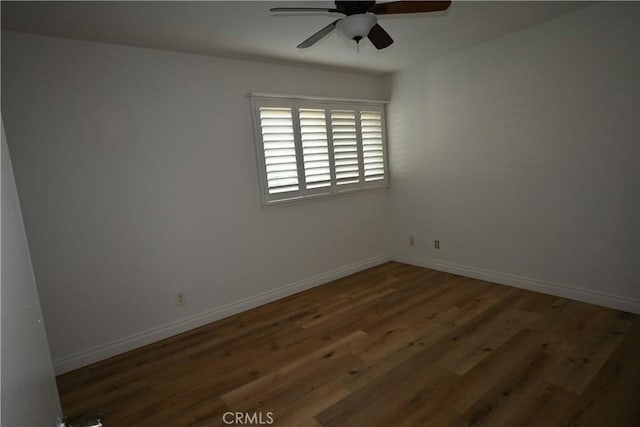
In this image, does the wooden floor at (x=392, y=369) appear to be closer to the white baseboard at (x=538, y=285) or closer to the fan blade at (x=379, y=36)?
the white baseboard at (x=538, y=285)

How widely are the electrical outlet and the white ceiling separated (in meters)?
2.10

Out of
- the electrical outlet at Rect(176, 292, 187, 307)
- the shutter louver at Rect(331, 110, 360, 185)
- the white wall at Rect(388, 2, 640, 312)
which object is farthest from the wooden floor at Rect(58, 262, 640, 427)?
the shutter louver at Rect(331, 110, 360, 185)

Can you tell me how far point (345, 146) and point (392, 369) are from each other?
2.58 meters

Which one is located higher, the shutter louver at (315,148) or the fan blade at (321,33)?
the fan blade at (321,33)

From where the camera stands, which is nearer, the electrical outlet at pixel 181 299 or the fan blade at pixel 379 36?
the fan blade at pixel 379 36

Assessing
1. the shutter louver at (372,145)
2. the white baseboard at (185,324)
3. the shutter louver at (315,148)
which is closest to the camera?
the white baseboard at (185,324)

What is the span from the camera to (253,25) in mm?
2539

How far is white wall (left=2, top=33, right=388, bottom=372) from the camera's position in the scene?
8.04ft

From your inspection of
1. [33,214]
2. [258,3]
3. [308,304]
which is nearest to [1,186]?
[258,3]

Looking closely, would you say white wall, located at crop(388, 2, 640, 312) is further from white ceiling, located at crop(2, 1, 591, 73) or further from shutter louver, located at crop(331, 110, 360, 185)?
shutter louver, located at crop(331, 110, 360, 185)

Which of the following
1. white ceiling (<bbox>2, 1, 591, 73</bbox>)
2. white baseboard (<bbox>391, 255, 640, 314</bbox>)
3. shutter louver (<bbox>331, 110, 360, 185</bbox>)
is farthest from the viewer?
shutter louver (<bbox>331, 110, 360, 185</bbox>)

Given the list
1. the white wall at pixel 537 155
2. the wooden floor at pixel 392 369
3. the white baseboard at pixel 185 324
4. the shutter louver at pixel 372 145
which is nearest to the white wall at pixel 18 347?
the wooden floor at pixel 392 369

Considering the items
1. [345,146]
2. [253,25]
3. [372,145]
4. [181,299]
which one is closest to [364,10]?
[253,25]

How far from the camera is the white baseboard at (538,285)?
282 cm
